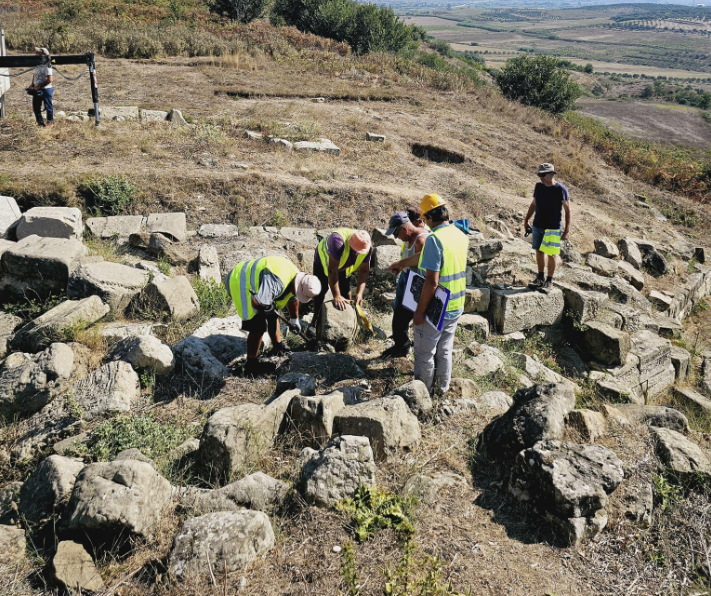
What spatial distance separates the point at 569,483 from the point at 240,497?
6.86 ft

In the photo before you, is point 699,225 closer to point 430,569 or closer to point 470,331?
point 470,331

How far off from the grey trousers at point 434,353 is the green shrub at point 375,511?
1.46 metres

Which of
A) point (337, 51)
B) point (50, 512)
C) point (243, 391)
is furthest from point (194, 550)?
point (337, 51)

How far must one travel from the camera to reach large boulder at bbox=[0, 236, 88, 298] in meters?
5.54

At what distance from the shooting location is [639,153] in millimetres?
17562

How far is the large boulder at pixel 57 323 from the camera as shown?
4750 mm

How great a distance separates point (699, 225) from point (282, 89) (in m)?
13.1

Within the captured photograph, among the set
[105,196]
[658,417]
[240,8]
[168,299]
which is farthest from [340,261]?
[240,8]

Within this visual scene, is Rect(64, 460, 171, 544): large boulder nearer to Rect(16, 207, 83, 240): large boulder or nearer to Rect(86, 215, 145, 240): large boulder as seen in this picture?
Rect(16, 207, 83, 240): large boulder

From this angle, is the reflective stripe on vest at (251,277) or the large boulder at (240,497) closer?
the large boulder at (240,497)

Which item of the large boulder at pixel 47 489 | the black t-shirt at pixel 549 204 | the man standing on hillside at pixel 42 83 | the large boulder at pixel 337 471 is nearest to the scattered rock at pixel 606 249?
the black t-shirt at pixel 549 204

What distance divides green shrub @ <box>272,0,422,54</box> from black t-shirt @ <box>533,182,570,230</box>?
83.5ft

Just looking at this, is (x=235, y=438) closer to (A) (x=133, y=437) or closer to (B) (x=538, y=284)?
(A) (x=133, y=437)

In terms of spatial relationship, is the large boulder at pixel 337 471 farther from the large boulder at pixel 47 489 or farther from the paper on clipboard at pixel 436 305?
the large boulder at pixel 47 489
